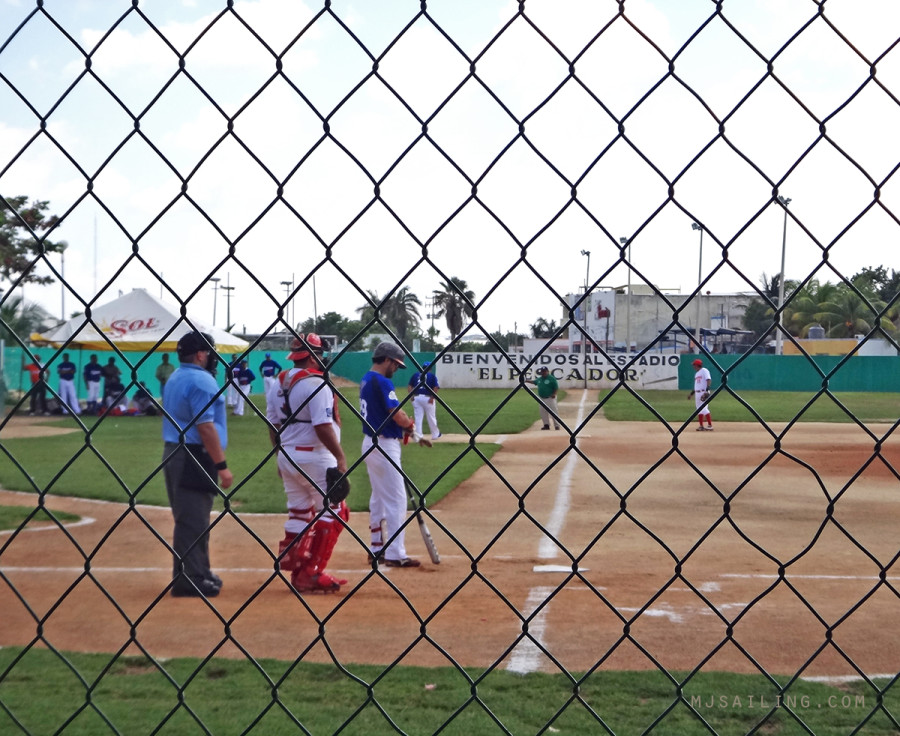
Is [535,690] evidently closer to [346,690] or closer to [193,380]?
[346,690]

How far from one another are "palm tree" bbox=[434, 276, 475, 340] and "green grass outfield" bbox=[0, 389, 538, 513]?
4815 millimetres

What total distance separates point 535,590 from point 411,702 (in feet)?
7.82

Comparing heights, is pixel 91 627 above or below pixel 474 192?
below

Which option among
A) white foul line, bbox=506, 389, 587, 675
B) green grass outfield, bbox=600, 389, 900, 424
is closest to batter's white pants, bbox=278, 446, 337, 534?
white foul line, bbox=506, 389, 587, 675

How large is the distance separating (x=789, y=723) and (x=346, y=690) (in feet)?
6.87

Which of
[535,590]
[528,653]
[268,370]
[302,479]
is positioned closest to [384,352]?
[302,479]

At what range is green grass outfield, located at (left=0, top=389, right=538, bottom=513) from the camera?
11.3 meters

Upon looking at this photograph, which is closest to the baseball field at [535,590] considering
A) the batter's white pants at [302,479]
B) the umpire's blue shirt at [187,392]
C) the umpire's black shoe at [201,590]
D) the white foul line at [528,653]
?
the white foul line at [528,653]

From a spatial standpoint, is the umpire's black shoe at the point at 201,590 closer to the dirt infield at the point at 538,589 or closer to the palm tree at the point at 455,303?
the dirt infield at the point at 538,589

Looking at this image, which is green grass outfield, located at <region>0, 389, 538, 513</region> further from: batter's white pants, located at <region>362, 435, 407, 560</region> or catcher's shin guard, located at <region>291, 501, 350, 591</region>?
catcher's shin guard, located at <region>291, 501, 350, 591</region>

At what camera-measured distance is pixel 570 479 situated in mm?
13508

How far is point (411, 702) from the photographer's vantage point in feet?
14.8

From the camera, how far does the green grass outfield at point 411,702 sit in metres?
4.18

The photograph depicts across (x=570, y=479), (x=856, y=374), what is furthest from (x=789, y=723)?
(x=856, y=374)
